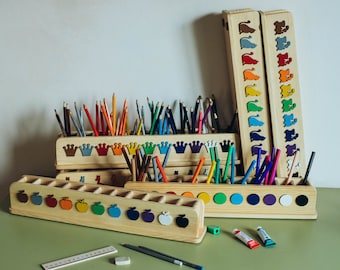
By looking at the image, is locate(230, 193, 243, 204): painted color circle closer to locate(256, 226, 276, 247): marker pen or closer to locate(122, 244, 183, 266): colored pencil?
locate(256, 226, 276, 247): marker pen

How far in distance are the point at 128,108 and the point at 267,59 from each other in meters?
0.31

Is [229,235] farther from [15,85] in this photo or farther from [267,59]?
[15,85]

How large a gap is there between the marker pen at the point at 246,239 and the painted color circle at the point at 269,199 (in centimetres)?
8

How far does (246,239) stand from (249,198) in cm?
10

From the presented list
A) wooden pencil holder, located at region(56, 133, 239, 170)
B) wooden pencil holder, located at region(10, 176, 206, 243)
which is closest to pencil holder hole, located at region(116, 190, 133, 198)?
wooden pencil holder, located at region(10, 176, 206, 243)

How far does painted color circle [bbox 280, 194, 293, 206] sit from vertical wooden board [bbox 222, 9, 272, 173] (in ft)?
0.38

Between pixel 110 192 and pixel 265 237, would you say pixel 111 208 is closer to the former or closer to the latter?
pixel 110 192

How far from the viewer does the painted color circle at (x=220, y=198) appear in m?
0.97

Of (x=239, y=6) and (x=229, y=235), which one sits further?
(x=239, y=6)

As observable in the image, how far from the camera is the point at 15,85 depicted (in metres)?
1.16

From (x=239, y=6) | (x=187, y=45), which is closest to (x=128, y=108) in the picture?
(x=187, y=45)

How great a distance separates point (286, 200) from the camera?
97 cm

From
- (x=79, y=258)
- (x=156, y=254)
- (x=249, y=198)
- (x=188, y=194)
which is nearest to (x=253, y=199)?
(x=249, y=198)

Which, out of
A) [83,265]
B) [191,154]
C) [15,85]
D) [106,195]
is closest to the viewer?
→ [83,265]
